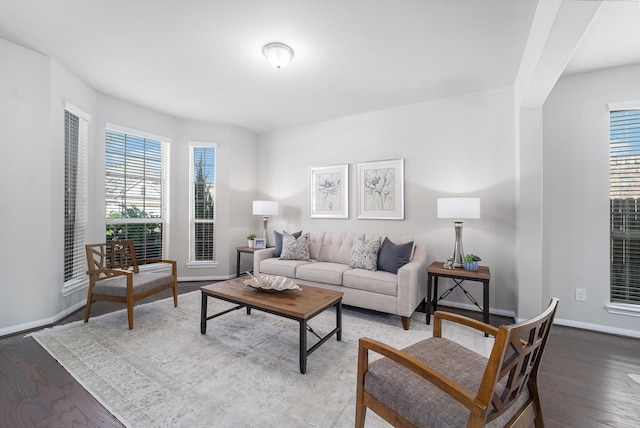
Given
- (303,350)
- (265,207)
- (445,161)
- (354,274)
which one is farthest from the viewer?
(265,207)

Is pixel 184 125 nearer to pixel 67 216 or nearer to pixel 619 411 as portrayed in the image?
pixel 67 216

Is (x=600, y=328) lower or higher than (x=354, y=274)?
lower

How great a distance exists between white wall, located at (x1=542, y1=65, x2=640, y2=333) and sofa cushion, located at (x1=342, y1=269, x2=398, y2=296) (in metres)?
1.79

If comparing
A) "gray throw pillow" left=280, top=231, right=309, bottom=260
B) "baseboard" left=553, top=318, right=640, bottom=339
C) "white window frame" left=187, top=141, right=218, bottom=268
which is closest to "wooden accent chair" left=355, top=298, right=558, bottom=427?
"baseboard" left=553, top=318, right=640, bottom=339

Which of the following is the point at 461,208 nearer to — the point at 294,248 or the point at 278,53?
the point at 294,248

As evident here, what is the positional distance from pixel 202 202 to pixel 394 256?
3.52 metres

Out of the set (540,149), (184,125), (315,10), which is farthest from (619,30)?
(184,125)

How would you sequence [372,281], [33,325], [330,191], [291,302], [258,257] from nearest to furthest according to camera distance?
[291,302] → [33,325] → [372,281] → [258,257] → [330,191]

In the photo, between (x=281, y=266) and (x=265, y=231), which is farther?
(x=265, y=231)

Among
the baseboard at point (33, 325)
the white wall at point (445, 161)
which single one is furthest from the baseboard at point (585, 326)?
the baseboard at point (33, 325)

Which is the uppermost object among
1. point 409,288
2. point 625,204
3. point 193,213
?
point 625,204

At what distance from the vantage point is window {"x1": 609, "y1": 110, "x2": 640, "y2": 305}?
110 inches

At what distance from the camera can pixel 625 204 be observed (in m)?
2.84

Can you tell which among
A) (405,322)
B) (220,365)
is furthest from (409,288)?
(220,365)
